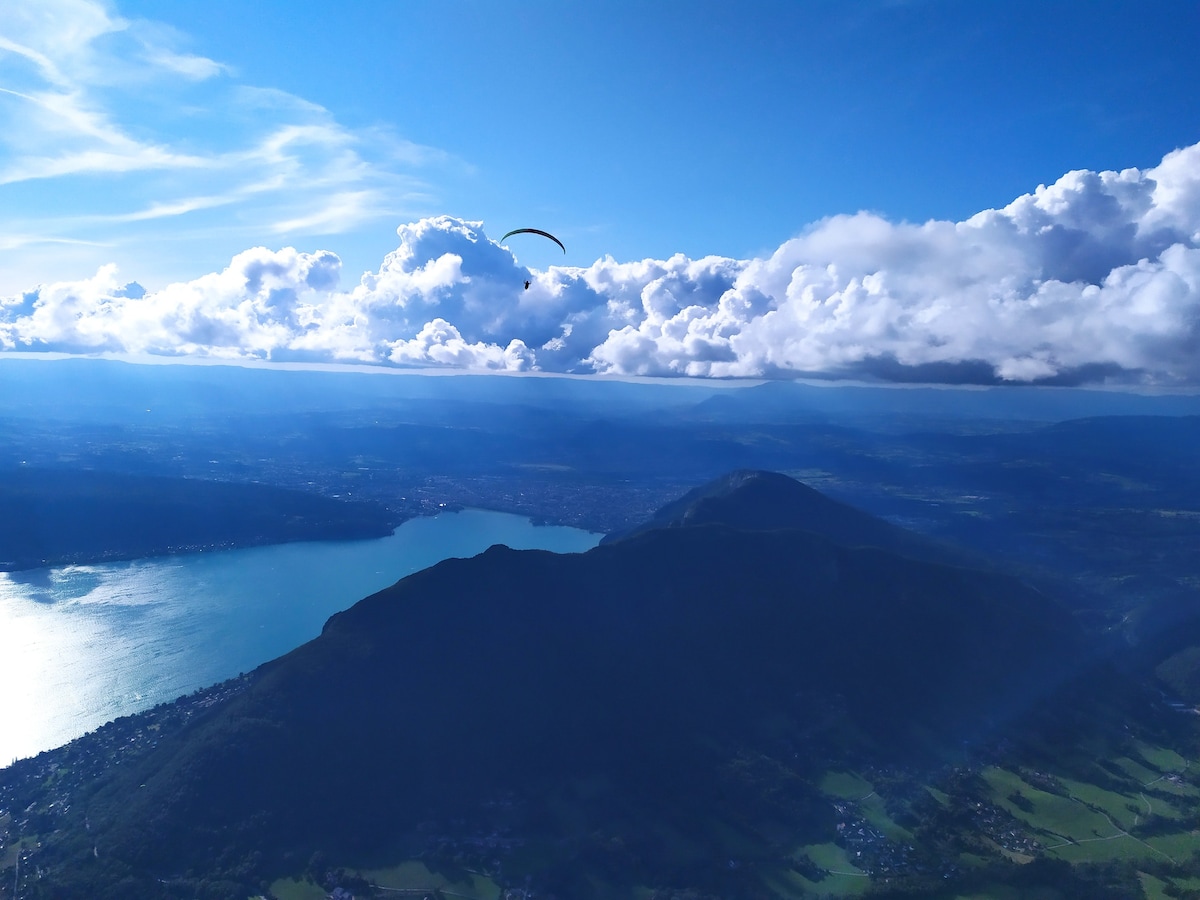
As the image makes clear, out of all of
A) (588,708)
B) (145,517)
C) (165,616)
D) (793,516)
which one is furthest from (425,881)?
(145,517)

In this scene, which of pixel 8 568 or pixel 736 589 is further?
pixel 8 568

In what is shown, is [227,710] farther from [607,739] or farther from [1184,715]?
[1184,715]

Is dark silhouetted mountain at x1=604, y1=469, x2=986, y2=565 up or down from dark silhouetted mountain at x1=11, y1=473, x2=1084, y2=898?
up

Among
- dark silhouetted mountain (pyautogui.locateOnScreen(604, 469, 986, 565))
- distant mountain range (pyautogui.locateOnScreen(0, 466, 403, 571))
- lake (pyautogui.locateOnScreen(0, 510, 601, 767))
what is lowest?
lake (pyautogui.locateOnScreen(0, 510, 601, 767))

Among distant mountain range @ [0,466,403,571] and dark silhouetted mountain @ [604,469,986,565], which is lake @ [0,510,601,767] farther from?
dark silhouetted mountain @ [604,469,986,565]

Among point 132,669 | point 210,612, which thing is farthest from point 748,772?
point 210,612

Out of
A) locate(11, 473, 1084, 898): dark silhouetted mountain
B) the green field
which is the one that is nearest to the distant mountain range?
locate(11, 473, 1084, 898): dark silhouetted mountain

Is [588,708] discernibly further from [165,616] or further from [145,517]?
[145,517]

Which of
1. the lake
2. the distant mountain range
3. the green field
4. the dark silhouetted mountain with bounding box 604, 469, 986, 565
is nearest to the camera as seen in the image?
the green field
